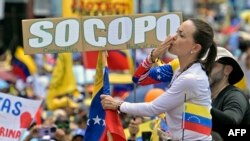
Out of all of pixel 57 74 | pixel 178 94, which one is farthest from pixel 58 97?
pixel 178 94

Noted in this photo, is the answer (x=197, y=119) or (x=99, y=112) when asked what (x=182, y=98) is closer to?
(x=197, y=119)

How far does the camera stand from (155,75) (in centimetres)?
728

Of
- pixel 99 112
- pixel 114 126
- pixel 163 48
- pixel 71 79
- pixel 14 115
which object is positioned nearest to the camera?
pixel 163 48

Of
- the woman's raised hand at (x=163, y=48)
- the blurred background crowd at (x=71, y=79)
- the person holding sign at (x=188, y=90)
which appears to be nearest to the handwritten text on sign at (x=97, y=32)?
the woman's raised hand at (x=163, y=48)

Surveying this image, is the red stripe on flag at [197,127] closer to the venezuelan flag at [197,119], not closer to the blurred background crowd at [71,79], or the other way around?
the venezuelan flag at [197,119]

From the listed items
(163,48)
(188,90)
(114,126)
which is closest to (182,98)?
(188,90)

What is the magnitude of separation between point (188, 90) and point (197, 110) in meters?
0.15

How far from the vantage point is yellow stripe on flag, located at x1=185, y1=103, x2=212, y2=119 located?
647cm

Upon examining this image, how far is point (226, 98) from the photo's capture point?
7.47 metres

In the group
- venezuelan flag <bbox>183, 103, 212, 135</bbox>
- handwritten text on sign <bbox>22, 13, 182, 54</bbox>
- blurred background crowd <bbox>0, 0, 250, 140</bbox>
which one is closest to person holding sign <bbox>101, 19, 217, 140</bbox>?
venezuelan flag <bbox>183, 103, 212, 135</bbox>

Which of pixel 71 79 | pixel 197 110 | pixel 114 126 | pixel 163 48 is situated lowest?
pixel 71 79

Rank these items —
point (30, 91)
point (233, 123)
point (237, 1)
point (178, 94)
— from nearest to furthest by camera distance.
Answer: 1. point (178, 94)
2. point (233, 123)
3. point (30, 91)
4. point (237, 1)

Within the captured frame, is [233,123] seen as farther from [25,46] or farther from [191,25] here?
[25,46]

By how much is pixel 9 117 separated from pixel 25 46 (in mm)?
1239
